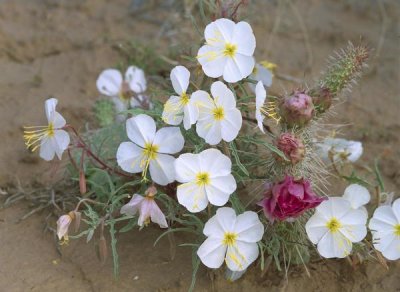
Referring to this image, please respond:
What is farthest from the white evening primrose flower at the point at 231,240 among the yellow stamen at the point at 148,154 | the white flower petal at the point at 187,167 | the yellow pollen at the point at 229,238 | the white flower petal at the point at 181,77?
the white flower petal at the point at 181,77

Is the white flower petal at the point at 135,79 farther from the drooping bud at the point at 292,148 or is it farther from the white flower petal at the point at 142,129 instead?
the drooping bud at the point at 292,148

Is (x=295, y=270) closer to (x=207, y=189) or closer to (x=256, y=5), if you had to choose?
(x=207, y=189)

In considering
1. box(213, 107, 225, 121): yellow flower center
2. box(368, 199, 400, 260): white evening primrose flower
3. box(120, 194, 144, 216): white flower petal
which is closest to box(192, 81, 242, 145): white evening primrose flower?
box(213, 107, 225, 121): yellow flower center

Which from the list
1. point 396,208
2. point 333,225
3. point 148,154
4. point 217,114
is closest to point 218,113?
point 217,114

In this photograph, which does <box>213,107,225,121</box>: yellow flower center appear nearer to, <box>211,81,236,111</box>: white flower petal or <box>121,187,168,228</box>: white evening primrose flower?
<box>211,81,236,111</box>: white flower petal

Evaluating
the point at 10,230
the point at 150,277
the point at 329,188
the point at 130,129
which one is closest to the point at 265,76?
the point at 329,188

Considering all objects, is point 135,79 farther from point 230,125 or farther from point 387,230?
Result: point 387,230
